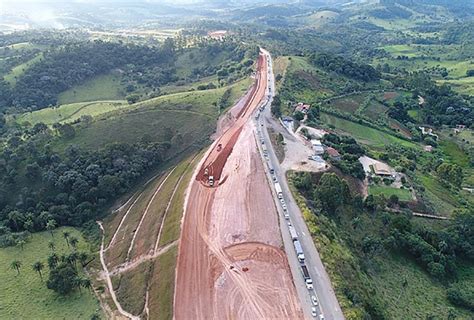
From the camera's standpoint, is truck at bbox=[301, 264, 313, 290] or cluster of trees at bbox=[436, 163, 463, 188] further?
cluster of trees at bbox=[436, 163, 463, 188]

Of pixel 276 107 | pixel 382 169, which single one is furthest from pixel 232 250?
pixel 276 107

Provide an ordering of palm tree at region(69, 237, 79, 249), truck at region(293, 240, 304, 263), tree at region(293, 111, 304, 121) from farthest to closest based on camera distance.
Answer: tree at region(293, 111, 304, 121), palm tree at region(69, 237, 79, 249), truck at region(293, 240, 304, 263)

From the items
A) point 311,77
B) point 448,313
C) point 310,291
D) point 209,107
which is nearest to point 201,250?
point 310,291

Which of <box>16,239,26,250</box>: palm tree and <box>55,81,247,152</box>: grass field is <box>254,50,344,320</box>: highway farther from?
<box>16,239,26,250</box>: palm tree

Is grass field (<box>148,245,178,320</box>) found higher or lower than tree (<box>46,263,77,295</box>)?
higher

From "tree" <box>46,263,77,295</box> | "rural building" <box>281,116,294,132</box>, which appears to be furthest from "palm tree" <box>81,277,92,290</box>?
"rural building" <box>281,116,294,132</box>

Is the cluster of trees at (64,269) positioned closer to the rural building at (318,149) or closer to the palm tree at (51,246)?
the palm tree at (51,246)

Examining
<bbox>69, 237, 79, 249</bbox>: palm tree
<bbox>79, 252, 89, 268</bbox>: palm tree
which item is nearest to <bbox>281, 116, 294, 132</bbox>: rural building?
<bbox>69, 237, 79, 249</bbox>: palm tree

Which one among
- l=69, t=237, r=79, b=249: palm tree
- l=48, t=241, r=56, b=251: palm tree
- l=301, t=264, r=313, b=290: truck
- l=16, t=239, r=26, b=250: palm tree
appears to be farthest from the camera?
l=16, t=239, r=26, b=250: palm tree

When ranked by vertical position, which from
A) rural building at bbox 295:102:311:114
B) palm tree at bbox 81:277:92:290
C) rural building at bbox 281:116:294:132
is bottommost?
palm tree at bbox 81:277:92:290
